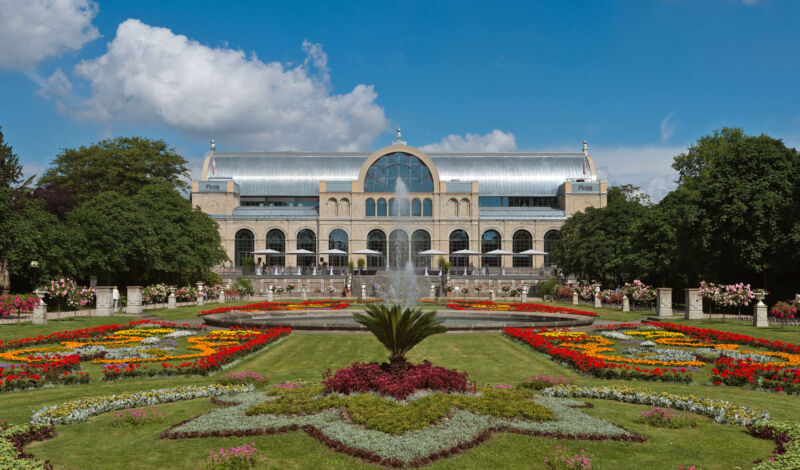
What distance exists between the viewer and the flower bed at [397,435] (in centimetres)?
759

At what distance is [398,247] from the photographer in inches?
2776

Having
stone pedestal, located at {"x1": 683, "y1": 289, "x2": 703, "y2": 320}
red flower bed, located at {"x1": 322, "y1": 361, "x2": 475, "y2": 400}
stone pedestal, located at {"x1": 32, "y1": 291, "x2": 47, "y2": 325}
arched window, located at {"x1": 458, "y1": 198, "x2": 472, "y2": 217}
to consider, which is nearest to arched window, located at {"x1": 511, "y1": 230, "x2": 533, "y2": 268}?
arched window, located at {"x1": 458, "y1": 198, "x2": 472, "y2": 217}

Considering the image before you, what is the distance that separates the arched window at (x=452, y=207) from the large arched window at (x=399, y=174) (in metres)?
2.81

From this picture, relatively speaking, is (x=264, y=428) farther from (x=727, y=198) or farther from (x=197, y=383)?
(x=727, y=198)

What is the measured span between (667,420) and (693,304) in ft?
66.4

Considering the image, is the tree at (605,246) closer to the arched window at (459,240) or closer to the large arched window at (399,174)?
the arched window at (459,240)

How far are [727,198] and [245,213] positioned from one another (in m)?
55.1

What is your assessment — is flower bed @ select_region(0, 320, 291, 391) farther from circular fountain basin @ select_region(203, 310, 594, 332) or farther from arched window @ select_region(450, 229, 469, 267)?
Answer: arched window @ select_region(450, 229, 469, 267)

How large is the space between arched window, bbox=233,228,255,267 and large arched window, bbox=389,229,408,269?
16.7 meters

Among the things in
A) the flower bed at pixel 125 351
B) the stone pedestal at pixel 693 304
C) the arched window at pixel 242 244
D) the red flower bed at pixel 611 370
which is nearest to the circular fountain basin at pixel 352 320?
the flower bed at pixel 125 351

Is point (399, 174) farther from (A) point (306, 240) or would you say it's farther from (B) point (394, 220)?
(A) point (306, 240)

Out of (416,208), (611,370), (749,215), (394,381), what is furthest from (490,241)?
(394,381)

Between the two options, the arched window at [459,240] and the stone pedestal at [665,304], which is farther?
the arched window at [459,240]

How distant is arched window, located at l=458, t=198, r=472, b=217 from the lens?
235 feet
